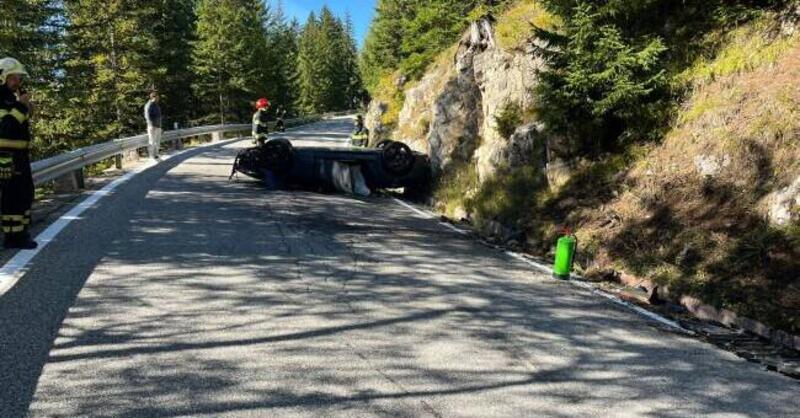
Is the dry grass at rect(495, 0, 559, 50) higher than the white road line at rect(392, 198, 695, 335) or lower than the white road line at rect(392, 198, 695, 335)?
higher

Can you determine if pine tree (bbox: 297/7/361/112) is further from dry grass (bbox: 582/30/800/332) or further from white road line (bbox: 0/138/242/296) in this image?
dry grass (bbox: 582/30/800/332)

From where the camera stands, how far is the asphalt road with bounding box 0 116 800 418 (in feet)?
11.7

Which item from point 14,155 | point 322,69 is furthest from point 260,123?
point 322,69

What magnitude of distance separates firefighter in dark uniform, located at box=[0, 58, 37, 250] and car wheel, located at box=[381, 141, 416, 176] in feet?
26.4

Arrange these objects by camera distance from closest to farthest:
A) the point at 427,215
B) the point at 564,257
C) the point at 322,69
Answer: the point at 564,257
the point at 427,215
the point at 322,69

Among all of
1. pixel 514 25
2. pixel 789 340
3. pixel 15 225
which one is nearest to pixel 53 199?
pixel 15 225

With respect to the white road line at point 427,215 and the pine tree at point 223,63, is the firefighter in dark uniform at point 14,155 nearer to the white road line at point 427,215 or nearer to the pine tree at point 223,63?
the white road line at point 427,215

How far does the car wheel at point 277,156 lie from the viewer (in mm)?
12859

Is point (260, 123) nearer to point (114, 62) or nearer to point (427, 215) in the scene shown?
point (427, 215)

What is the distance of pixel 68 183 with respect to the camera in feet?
35.6

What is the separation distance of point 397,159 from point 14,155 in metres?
8.50

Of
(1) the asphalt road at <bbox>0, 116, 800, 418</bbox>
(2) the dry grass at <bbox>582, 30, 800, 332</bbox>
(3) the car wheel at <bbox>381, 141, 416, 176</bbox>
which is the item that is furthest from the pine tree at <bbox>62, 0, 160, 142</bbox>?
(2) the dry grass at <bbox>582, 30, 800, 332</bbox>

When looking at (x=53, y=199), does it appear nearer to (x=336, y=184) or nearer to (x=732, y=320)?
(x=336, y=184)

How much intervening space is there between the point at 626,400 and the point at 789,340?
7.53 ft
